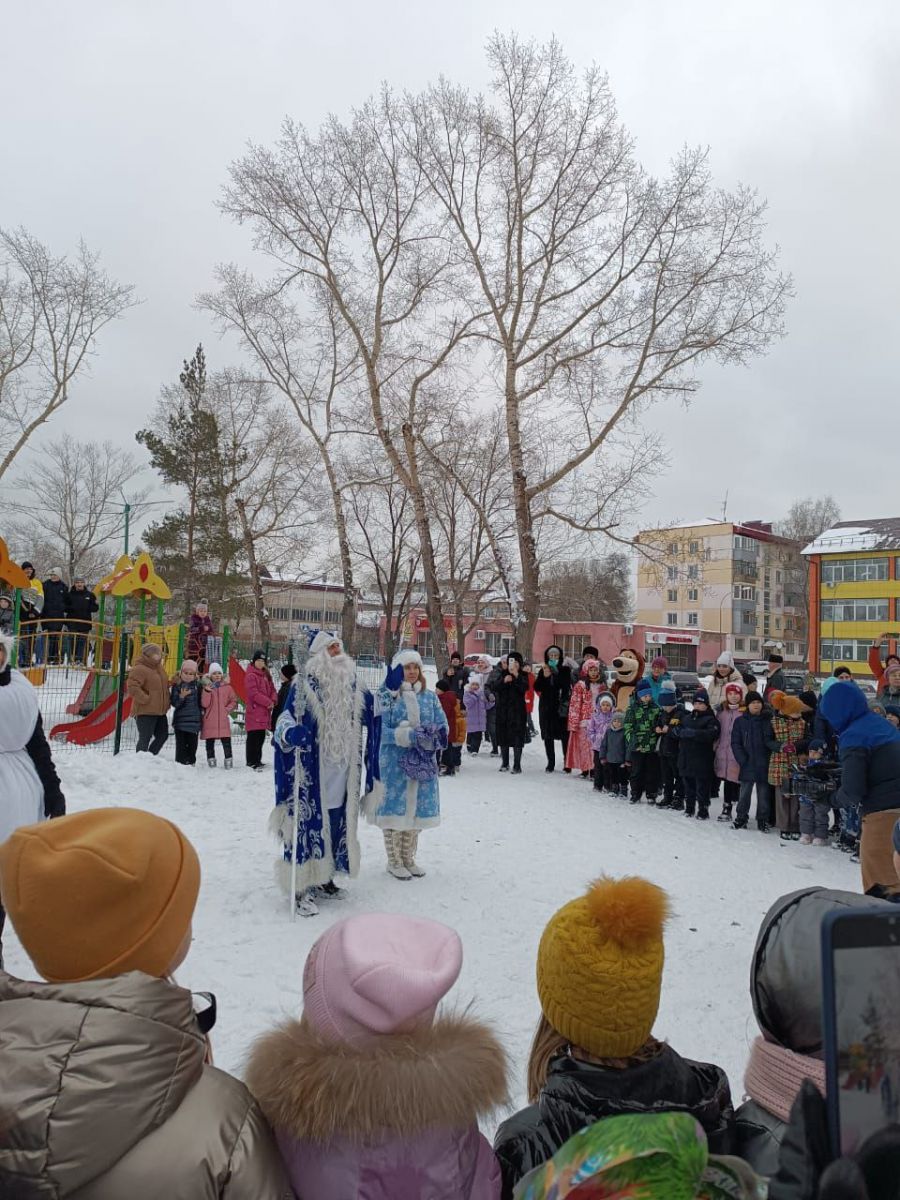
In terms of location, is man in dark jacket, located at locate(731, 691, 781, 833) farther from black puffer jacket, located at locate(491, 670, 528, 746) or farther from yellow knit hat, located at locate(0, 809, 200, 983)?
yellow knit hat, located at locate(0, 809, 200, 983)

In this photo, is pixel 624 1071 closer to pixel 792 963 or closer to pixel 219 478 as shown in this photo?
pixel 792 963

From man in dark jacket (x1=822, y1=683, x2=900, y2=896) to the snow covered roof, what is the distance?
51517mm

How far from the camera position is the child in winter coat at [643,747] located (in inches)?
430

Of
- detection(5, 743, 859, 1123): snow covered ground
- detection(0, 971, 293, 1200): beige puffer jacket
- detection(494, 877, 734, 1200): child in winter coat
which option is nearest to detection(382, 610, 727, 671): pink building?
detection(5, 743, 859, 1123): snow covered ground

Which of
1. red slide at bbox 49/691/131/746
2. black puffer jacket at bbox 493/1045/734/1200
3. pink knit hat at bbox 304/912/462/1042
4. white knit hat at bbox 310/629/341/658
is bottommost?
red slide at bbox 49/691/131/746

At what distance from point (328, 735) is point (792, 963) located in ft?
15.9

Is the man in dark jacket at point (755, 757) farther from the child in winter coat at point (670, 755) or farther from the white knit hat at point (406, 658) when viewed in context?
the white knit hat at point (406, 658)

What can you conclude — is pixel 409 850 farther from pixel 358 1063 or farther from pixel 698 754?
pixel 358 1063

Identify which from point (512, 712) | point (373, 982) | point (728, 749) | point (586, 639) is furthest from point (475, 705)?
point (586, 639)

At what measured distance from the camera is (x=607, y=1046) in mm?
1784

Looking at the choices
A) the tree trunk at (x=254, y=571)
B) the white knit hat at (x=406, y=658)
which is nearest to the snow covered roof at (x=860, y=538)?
the tree trunk at (x=254, y=571)

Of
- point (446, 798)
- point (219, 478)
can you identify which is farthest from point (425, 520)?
point (219, 478)

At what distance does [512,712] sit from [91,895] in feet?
39.2

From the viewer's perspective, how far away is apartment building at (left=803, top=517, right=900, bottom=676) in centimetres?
5078
